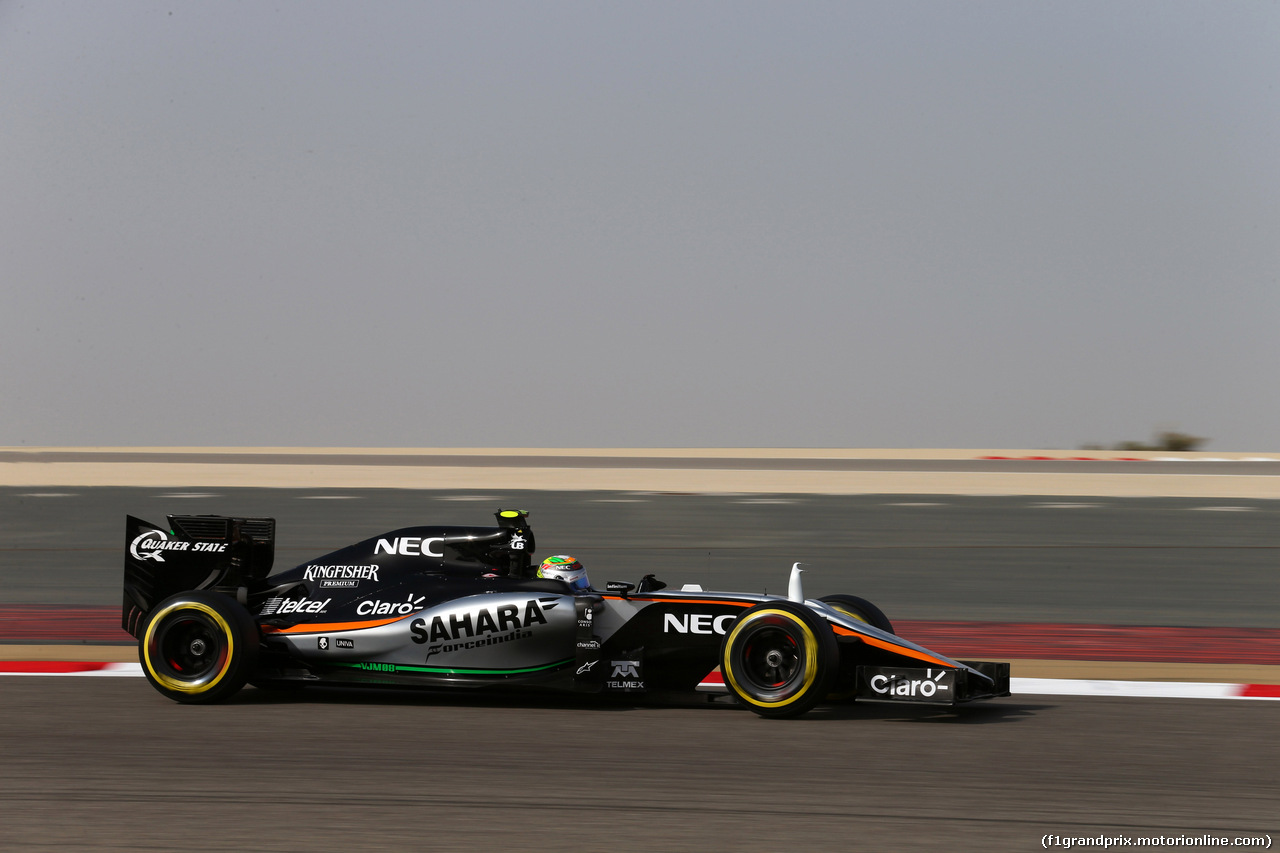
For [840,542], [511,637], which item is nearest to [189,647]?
[511,637]

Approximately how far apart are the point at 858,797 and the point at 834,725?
5.04ft

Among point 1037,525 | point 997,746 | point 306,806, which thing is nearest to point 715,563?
point 1037,525

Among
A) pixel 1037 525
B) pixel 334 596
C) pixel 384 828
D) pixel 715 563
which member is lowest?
pixel 384 828

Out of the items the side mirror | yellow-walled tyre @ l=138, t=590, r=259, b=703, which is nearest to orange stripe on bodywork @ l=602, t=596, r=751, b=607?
the side mirror

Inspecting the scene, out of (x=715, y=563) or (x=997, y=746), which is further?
(x=715, y=563)

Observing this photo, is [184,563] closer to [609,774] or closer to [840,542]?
[609,774]

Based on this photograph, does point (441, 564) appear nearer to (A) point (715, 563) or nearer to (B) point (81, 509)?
(A) point (715, 563)

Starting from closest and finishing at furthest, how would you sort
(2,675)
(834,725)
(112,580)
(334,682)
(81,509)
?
1. (834,725)
2. (334,682)
3. (2,675)
4. (112,580)
5. (81,509)

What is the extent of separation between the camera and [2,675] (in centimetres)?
896

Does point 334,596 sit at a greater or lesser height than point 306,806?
greater

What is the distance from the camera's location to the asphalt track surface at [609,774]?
5.25 m

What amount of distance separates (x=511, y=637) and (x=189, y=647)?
1.96 m

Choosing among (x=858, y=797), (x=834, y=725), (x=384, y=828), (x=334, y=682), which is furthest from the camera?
(x=334, y=682)

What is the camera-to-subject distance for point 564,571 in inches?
316
